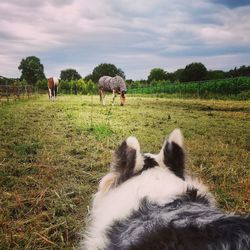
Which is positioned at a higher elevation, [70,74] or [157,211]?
[70,74]

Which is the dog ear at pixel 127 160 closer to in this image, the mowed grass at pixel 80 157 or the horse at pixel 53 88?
the mowed grass at pixel 80 157

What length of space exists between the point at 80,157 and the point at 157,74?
230cm

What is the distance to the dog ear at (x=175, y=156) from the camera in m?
1.42

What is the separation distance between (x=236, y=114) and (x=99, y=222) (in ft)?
14.2

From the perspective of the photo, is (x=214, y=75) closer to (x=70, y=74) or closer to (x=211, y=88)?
(x=211, y=88)

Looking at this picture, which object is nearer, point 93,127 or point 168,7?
point 168,7

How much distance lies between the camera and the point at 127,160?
137 cm

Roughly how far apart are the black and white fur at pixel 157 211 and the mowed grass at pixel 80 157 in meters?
0.22

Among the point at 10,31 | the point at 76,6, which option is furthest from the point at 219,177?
the point at 10,31

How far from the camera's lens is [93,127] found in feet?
16.1

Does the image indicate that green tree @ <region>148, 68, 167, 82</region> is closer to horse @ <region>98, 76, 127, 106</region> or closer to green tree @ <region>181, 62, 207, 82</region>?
green tree @ <region>181, 62, 207, 82</region>

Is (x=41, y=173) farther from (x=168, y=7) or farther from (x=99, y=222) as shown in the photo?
(x=168, y=7)

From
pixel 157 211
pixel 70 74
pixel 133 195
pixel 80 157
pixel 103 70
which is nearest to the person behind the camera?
pixel 157 211

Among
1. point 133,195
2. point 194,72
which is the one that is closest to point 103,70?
point 194,72
